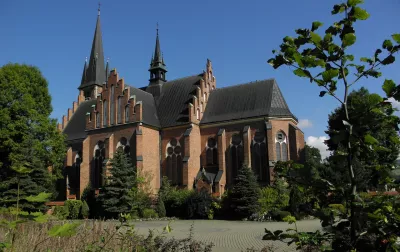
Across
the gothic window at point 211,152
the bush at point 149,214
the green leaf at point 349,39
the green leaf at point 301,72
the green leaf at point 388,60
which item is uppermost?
the gothic window at point 211,152

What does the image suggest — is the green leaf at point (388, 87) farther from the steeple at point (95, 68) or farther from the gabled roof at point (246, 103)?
the steeple at point (95, 68)

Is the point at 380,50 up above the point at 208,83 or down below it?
below

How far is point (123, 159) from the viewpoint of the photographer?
3128cm

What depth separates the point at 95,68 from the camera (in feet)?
179

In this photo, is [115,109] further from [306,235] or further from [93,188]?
[306,235]

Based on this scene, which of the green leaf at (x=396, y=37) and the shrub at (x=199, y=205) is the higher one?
the green leaf at (x=396, y=37)

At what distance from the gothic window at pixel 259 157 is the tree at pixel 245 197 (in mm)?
4963

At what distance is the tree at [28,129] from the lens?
101ft

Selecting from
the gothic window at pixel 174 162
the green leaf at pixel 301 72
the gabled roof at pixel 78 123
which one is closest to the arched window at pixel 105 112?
the gabled roof at pixel 78 123

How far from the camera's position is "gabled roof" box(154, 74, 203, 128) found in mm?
37562

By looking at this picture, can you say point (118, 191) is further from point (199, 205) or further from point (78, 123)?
point (78, 123)

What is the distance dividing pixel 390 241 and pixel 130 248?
4860 mm

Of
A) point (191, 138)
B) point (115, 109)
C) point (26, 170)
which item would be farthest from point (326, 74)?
point (115, 109)

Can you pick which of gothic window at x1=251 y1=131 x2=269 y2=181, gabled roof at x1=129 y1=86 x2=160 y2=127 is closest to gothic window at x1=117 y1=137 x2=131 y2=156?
gabled roof at x1=129 y1=86 x2=160 y2=127
